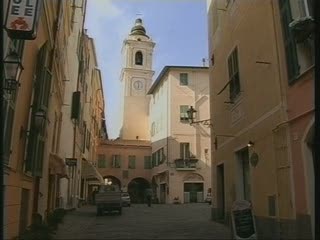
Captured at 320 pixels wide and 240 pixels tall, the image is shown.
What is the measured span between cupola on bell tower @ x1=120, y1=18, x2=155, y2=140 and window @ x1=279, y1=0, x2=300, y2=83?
52654 millimetres

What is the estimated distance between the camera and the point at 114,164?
185 ft

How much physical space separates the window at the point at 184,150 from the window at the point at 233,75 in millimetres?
31020

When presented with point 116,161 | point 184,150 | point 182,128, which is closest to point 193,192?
point 184,150

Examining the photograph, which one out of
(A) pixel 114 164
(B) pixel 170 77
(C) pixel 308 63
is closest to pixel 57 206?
(C) pixel 308 63

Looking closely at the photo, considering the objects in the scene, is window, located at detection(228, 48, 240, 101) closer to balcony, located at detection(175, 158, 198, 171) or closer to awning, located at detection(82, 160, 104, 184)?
awning, located at detection(82, 160, 104, 184)

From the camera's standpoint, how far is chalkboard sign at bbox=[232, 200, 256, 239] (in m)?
10.7

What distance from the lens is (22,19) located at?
8.35m

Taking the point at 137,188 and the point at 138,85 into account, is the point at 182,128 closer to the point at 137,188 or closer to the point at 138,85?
Answer: the point at 137,188

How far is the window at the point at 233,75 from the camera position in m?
15.6

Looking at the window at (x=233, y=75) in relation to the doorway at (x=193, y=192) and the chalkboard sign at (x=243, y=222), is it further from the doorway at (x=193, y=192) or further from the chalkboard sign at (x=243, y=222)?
the doorway at (x=193, y=192)

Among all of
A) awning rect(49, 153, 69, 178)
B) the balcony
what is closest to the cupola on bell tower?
the balcony

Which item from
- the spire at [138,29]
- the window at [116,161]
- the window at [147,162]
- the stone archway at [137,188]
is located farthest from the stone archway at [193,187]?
the spire at [138,29]

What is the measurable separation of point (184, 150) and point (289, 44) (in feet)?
122

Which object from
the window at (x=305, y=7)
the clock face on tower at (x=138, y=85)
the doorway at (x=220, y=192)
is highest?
the clock face on tower at (x=138, y=85)
